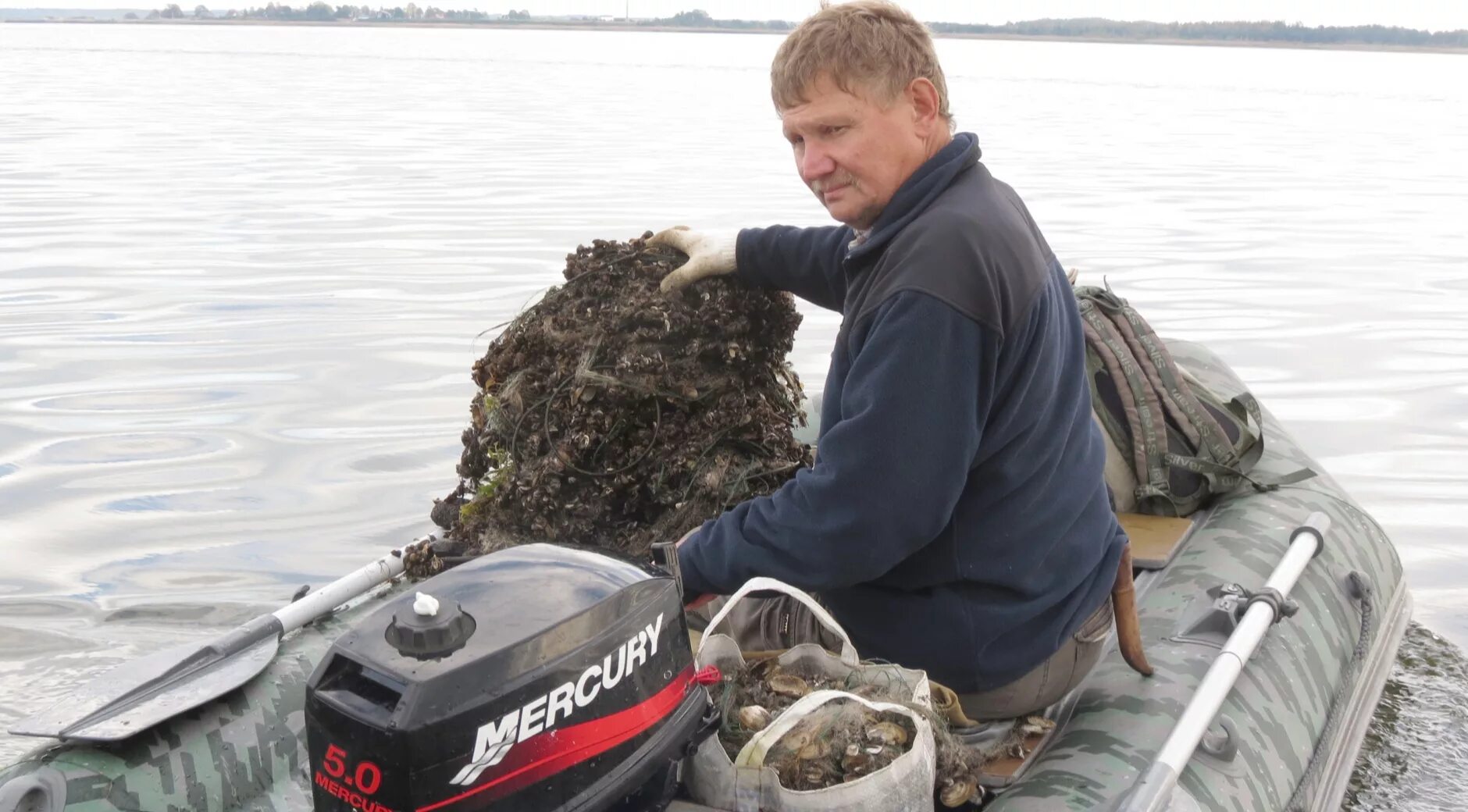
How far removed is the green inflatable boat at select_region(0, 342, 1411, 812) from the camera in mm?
2943

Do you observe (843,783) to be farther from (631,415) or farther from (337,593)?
(337,593)

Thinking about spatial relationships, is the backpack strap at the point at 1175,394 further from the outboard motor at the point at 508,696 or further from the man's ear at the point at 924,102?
the outboard motor at the point at 508,696

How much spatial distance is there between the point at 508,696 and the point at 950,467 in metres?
0.91

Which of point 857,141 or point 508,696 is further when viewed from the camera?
point 857,141

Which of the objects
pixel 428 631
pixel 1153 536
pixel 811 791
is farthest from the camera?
pixel 1153 536

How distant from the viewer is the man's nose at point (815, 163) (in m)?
2.88

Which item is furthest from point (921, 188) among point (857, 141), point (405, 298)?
point (405, 298)

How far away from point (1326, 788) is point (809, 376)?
583 cm

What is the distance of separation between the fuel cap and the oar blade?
106 cm

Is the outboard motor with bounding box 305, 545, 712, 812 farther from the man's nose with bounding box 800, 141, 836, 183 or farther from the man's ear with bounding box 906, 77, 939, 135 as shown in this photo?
the man's ear with bounding box 906, 77, 939, 135

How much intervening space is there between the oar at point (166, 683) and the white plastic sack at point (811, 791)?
1.18m

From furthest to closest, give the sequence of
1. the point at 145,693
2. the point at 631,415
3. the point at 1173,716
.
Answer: the point at 631,415
the point at 1173,716
the point at 145,693

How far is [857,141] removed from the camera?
2832 millimetres

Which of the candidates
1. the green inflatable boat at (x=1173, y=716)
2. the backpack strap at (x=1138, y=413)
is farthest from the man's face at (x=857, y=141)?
the backpack strap at (x=1138, y=413)
